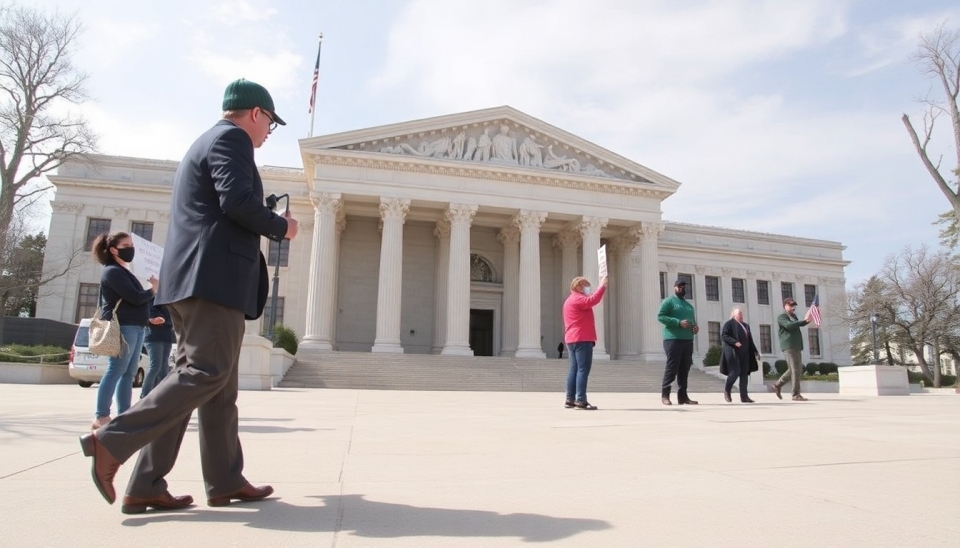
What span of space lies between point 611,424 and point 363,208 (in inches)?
1082

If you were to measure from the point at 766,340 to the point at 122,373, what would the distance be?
48.0m

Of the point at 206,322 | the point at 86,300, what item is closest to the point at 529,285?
the point at 86,300

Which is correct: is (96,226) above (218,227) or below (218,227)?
above

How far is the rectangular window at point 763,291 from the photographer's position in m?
47.2

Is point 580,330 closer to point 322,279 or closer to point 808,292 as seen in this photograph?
point 322,279

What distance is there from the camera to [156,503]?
272cm

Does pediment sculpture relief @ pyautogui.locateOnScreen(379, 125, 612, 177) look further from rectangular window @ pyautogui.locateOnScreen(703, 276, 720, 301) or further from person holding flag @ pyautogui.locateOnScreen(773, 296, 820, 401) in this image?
person holding flag @ pyautogui.locateOnScreen(773, 296, 820, 401)

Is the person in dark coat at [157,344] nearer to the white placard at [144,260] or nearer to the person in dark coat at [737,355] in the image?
the white placard at [144,260]

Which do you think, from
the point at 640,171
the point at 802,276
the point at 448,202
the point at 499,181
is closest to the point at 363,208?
the point at 448,202

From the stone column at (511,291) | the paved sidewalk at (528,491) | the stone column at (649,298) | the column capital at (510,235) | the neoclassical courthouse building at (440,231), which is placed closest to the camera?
the paved sidewalk at (528,491)

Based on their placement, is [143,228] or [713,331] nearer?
[143,228]

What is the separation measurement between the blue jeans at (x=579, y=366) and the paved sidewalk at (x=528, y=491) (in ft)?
11.3

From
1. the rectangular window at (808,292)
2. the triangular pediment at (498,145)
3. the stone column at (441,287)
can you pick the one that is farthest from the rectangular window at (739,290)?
the stone column at (441,287)

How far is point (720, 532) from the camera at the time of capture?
2367mm
